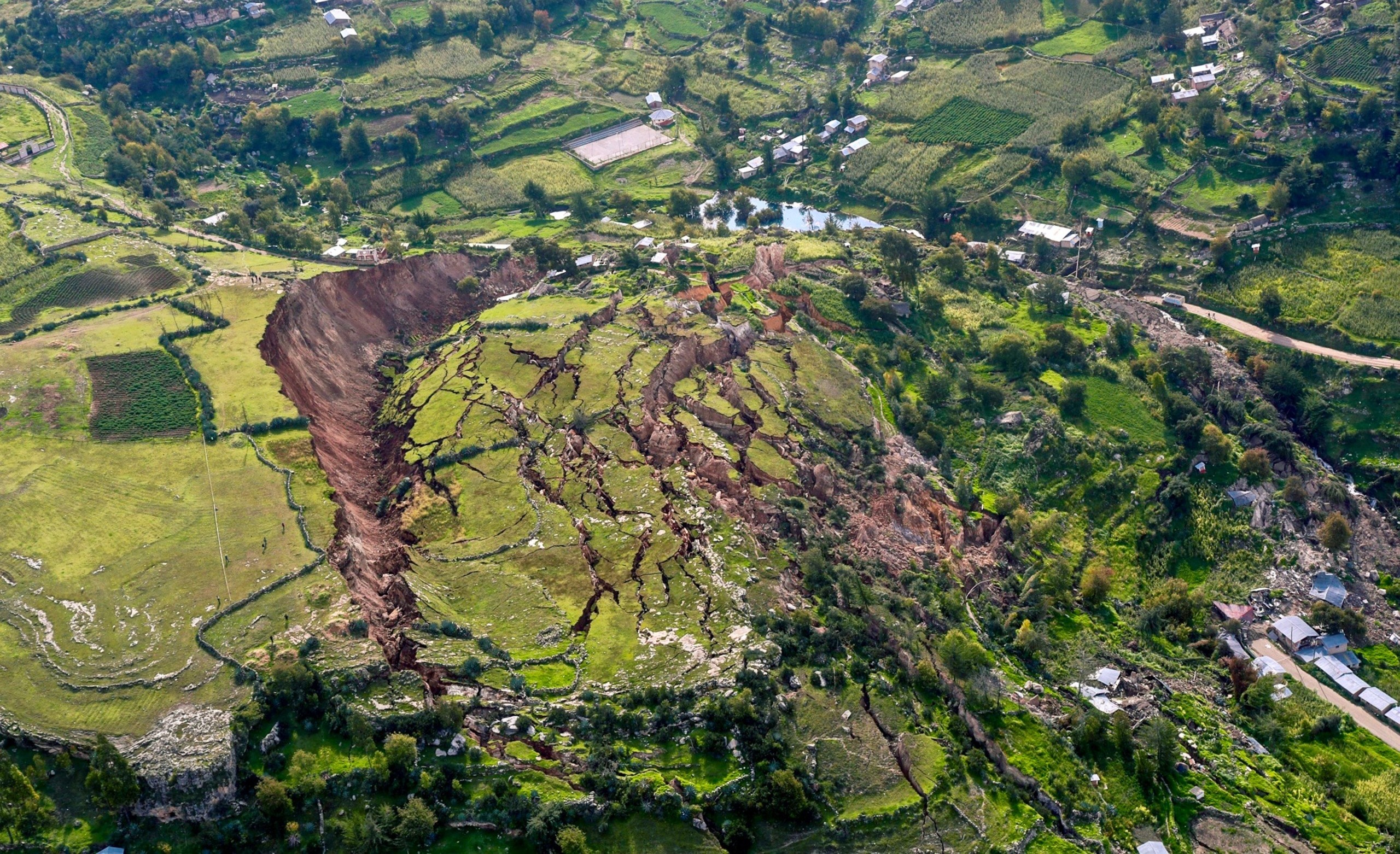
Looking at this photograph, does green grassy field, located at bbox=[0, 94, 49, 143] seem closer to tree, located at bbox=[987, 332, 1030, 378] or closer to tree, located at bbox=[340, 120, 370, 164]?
tree, located at bbox=[340, 120, 370, 164]

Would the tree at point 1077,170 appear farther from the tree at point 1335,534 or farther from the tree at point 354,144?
the tree at point 354,144

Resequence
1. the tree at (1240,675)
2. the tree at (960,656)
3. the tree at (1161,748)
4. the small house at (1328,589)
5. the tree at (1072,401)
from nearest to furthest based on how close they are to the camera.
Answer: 1. the tree at (1161,748)
2. the tree at (960,656)
3. the tree at (1240,675)
4. the small house at (1328,589)
5. the tree at (1072,401)

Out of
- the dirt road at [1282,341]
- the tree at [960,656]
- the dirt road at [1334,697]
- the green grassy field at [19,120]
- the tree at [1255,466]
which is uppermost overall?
the green grassy field at [19,120]

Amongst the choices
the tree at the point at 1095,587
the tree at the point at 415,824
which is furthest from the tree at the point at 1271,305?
the tree at the point at 415,824

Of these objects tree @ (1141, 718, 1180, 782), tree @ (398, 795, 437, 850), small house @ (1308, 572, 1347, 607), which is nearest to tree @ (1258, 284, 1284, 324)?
small house @ (1308, 572, 1347, 607)

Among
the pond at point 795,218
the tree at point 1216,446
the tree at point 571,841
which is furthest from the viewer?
the pond at point 795,218

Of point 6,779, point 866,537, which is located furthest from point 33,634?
point 866,537

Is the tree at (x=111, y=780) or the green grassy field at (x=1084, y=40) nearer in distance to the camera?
the tree at (x=111, y=780)
